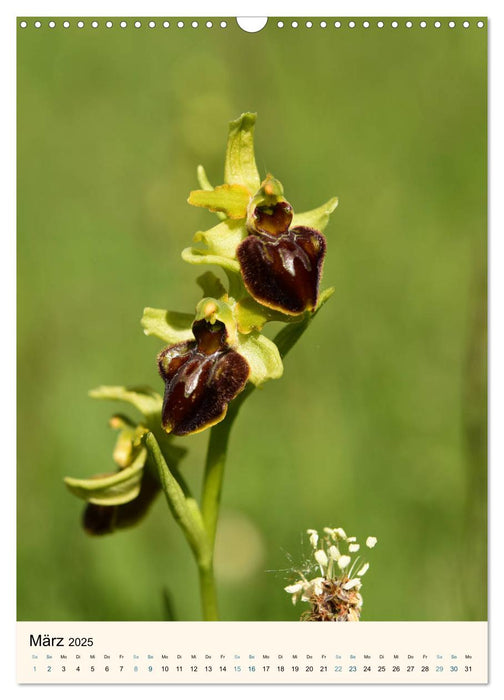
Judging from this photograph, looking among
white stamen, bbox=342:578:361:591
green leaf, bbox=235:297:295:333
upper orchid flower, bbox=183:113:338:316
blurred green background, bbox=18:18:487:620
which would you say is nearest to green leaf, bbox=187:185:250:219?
upper orchid flower, bbox=183:113:338:316

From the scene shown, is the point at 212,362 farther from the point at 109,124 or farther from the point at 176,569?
the point at 109,124

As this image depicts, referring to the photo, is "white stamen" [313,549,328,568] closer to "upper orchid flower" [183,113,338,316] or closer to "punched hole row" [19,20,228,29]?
"upper orchid flower" [183,113,338,316]
